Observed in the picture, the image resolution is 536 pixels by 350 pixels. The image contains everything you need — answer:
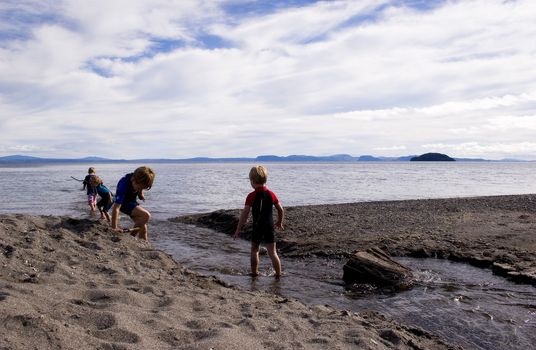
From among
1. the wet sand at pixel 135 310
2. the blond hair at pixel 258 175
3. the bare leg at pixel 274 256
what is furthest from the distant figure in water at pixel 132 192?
the bare leg at pixel 274 256

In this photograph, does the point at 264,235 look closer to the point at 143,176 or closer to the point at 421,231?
the point at 143,176

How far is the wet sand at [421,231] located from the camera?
32.3 ft

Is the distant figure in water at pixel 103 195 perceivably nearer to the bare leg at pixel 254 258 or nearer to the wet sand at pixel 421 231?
the wet sand at pixel 421 231

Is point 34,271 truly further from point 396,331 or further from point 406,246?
point 406,246

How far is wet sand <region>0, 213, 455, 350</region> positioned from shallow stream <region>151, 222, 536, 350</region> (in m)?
0.73

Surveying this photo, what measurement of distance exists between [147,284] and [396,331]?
3267 millimetres

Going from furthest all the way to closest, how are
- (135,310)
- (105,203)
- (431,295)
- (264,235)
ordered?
1. (105,203)
2. (264,235)
3. (431,295)
4. (135,310)

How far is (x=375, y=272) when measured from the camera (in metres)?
7.94

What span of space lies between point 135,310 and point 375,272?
472 centimetres

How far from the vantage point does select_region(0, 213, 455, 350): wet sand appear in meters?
3.87

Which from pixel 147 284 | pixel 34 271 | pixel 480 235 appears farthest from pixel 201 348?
pixel 480 235

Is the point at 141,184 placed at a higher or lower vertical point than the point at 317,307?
higher

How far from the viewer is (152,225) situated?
1551 cm

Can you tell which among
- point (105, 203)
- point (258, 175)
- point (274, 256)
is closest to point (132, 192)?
point (258, 175)
